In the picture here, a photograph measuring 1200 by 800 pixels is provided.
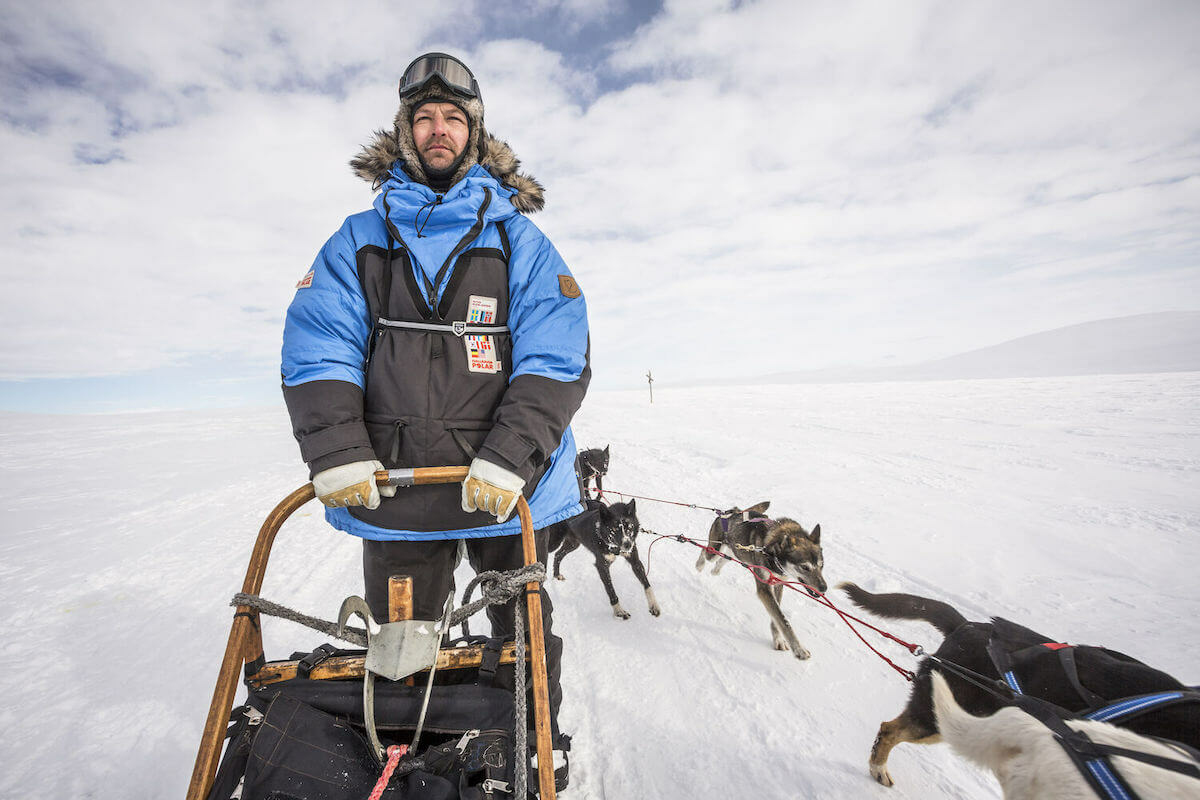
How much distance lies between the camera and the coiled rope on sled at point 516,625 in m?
1.11

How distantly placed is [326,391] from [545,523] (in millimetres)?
958

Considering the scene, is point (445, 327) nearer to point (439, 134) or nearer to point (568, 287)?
point (568, 287)

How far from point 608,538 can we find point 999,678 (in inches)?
108

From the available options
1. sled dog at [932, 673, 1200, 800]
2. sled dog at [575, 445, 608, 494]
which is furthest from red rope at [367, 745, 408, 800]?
sled dog at [575, 445, 608, 494]

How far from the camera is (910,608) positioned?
239 cm

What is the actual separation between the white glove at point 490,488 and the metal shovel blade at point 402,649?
1.27ft

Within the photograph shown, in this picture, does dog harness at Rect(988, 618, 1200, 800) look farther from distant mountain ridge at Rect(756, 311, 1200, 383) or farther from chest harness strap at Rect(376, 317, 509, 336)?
distant mountain ridge at Rect(756, 311, 1200, 383)

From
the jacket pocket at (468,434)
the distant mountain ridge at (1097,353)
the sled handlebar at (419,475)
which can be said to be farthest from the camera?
the distant mountain ridge at (1097,353)

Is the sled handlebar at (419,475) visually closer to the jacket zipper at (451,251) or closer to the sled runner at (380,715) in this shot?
the sled runner at (380,715)

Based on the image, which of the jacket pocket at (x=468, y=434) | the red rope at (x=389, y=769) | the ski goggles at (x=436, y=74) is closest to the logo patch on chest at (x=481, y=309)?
the jacket pocket at (x=468, y=434)

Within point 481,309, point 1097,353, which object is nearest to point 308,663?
point 481,309

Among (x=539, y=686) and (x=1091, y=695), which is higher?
(x=539, y=686)

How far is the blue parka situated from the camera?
5.09 feet

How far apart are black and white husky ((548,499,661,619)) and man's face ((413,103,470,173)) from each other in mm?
2973
